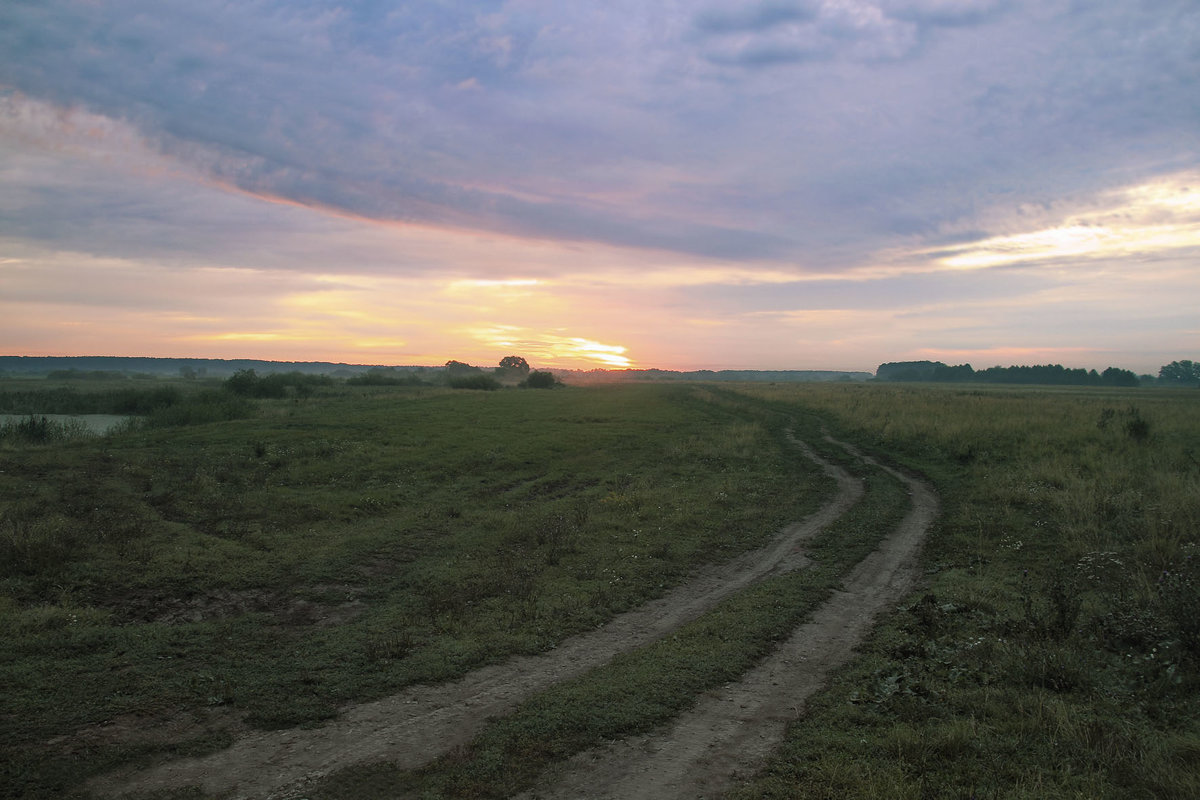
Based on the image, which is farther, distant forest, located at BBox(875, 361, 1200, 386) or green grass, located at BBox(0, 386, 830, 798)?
distant forest, located at BBox(875, 361, 1200, 386)

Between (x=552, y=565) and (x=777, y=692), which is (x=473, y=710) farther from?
(x=552, y=565)

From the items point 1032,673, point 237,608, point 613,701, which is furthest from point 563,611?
point 1032,673

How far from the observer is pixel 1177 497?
14.1m

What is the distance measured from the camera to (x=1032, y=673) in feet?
22.8

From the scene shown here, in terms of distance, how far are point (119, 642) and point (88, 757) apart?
298 centimetres

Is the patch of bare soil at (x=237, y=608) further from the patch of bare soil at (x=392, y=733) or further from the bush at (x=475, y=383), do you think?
the bush at (x=475, y=383)

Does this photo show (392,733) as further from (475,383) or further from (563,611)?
(475,383)

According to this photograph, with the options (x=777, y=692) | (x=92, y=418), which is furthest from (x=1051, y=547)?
(x=92, y=418)

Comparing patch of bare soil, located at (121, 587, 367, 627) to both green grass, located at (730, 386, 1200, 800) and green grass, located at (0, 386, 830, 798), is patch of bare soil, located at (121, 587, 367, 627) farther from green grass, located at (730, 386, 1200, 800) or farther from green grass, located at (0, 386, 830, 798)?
green grass, located at (730, 386, 1200, 800)

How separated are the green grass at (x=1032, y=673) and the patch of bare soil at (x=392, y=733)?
2.89 meters

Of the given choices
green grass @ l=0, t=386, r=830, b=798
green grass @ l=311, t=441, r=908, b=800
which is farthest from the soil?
green grass @ l=0, t=386, r=830, b=798

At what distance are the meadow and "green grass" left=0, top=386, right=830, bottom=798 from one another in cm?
6

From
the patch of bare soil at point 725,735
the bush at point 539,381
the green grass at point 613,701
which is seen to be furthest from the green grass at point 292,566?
the bush at point 539,381

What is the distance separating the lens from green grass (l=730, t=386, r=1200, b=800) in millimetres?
5234
